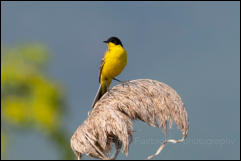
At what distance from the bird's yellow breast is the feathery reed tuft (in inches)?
141

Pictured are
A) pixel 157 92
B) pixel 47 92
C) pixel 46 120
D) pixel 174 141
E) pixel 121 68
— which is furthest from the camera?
pixel 47 92

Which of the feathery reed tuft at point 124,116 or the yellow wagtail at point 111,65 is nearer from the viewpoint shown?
the feathery reed tuft at point 124,116

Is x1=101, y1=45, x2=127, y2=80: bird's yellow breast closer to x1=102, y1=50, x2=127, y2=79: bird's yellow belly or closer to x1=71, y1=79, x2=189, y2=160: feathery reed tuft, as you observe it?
x1=102, y1=50, x2=127, y2=79: bird's yellow belly

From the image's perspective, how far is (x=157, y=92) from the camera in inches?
237

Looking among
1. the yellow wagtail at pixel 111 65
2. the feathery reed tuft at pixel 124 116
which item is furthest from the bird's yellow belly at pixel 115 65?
the feathery reed tuft at pixel 124 116

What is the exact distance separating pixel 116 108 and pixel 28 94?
11.4 m

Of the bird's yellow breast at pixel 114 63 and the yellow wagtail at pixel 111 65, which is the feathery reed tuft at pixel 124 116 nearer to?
the yellow wagtail at pixel 111 65

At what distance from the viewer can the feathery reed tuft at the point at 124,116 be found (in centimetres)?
577

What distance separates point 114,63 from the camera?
9734 millimetres

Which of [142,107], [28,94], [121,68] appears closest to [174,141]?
[142,107]

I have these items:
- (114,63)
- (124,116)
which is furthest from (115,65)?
(124,116)

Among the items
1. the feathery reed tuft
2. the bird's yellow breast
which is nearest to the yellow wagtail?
the bird's yellow breast

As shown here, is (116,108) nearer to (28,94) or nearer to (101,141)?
(101,141)

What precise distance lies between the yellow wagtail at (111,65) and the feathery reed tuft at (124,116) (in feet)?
11.0
